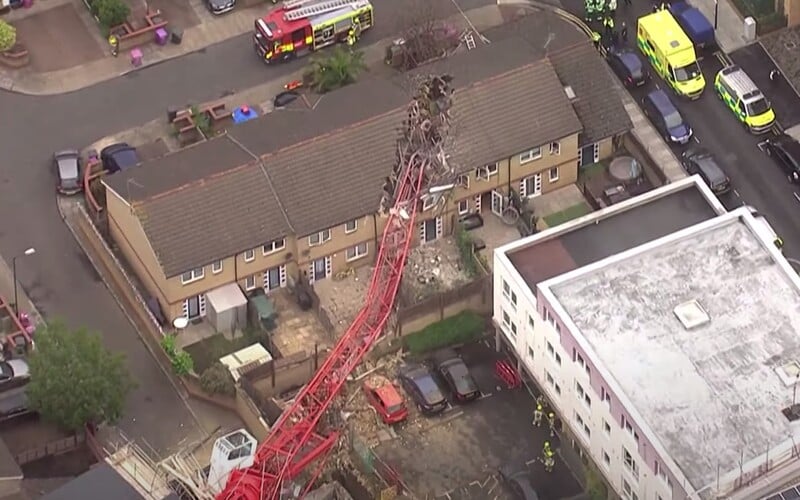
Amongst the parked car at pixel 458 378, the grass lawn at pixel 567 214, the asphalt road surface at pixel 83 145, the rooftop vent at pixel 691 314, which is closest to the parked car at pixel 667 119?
the grass lawn at pixel 567 214

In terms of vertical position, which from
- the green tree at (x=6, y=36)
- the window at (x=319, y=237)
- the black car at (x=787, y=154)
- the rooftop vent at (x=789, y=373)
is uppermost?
the green tree at (x=6, y=36)

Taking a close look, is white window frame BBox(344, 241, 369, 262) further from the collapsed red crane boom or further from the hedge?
the collapsed red crane boom

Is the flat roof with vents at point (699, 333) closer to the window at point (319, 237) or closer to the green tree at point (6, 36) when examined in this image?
the window at point (319, 237)

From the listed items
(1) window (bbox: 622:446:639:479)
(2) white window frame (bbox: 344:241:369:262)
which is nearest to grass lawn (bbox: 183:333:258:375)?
(2) white window frame (bbox: 344:241:369:262)

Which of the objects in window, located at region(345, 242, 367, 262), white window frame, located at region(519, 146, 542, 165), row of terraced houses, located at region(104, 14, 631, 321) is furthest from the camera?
white window frame, located at region(519, 146, 542, 165)

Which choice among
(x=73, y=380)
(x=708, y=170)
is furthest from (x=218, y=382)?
(x=708, y=170)

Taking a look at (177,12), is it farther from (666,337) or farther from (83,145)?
(666,337)
